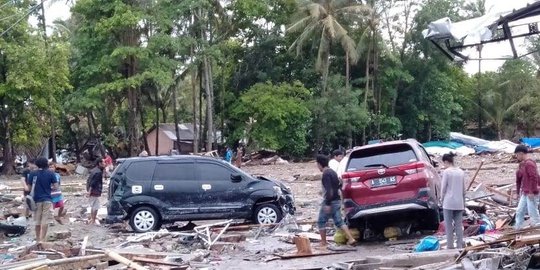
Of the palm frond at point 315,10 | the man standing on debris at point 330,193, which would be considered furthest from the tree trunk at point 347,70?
the man standing on debris at point 330,193

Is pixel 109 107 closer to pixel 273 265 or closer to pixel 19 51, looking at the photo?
pixel 19 51

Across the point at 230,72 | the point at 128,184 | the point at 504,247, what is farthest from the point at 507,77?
the point at 504,247

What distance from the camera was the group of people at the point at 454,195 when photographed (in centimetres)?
1187

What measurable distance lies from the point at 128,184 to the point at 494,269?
10106mm

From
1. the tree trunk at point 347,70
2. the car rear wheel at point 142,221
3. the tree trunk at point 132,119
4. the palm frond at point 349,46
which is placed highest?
the palm frond at point 349,46

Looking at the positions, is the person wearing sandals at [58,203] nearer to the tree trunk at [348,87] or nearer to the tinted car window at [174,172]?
the tinted car window at [174,172]

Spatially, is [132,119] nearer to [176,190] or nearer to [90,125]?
[90,125]

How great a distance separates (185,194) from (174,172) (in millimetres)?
626

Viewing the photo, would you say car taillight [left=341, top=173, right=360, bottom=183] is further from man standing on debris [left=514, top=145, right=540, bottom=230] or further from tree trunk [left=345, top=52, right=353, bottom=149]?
tree trunk [left=345, top=52, right=353, bottom=149]

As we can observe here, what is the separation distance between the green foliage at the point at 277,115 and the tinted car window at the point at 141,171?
34.0 meters

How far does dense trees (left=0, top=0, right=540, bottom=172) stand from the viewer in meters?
44.0

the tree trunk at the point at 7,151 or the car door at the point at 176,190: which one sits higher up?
the tree trunk at the point at 7,151

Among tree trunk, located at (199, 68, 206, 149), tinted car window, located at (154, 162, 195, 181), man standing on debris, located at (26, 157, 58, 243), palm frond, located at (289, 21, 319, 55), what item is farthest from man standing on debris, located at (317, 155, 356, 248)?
tree trunk, located at (199, 68, 206, 149)

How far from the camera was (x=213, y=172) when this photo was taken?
1756cm
